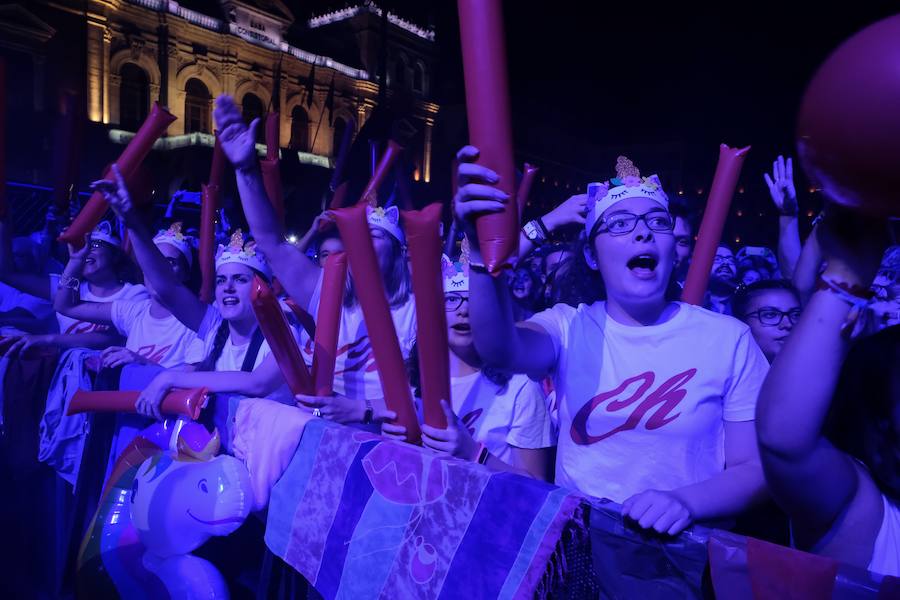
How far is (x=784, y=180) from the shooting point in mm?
3189

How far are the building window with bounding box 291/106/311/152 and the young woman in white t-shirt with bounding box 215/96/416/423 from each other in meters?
30.8

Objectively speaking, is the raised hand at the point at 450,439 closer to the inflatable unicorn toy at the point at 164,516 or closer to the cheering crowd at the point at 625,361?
the cheering crowd at the point at 625,361

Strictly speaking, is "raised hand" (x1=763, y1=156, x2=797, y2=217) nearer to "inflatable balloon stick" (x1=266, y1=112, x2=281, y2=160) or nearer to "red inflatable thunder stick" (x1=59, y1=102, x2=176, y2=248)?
"red inflatable thunder stick" (x1=59, y1=102, x2=176, y2=248)

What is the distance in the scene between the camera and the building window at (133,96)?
1039 inches

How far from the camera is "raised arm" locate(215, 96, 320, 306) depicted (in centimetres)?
259

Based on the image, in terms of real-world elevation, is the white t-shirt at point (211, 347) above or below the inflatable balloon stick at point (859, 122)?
below

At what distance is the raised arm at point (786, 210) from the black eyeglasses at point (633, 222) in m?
1.49

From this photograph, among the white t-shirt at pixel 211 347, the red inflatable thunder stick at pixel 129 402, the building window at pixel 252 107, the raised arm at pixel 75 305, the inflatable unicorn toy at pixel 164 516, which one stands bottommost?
the inflatable unicorn toy at pixel 164 516

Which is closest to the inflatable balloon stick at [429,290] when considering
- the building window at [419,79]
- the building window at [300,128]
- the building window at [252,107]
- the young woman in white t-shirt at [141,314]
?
the young woman in white t-shirt at [141,314]

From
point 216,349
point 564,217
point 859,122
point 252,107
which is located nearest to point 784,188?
point 564,217

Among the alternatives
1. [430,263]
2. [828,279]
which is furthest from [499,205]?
[828,279]

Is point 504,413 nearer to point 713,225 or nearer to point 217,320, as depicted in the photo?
point 713,225

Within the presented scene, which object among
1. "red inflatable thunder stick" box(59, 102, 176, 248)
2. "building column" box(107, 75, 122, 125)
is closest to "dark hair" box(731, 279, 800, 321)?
"red inflatable thunder stick" box(59, 102, 176, 248)

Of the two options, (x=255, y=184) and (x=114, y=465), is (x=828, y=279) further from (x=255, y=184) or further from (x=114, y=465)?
(x=114, y=465)
